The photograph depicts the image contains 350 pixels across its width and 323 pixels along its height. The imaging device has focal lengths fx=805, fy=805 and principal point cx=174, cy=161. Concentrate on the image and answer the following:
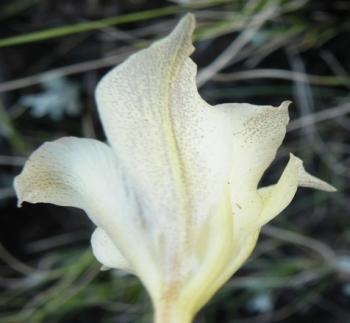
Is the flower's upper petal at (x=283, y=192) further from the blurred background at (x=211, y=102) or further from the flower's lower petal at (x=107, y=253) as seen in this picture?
the blurred background at (x=211, y=102)

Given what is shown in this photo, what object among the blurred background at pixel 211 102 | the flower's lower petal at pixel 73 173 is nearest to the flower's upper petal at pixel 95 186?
the flower's lower petal at pixel 73 173

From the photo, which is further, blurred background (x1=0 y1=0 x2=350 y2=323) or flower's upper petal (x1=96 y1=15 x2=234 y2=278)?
blurred background (x1=0 y1=0 x2=350 y2=323)

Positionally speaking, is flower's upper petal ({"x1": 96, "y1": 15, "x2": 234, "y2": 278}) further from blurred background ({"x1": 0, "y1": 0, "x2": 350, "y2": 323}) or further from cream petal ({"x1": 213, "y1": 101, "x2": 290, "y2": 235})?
blurred background ({"x1": 0, "y1": 0, "x2": 350, "y2": 323})

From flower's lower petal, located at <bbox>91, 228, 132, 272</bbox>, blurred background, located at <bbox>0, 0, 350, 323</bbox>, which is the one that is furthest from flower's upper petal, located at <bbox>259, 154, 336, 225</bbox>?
blurred background, located at <bbox>0, 0, 350, 323</bbox>

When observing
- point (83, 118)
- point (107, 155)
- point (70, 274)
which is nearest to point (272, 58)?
point (83, 118)

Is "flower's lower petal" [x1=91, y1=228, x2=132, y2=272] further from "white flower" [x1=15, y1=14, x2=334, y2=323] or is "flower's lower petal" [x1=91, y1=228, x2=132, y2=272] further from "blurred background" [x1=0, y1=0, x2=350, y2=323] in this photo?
"blurred background" [x1=0, y1=0, x2=350, y2=323]

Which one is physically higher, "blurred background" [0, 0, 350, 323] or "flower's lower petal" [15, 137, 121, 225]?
"flower's lower petal" [15, 137, 121, 225]

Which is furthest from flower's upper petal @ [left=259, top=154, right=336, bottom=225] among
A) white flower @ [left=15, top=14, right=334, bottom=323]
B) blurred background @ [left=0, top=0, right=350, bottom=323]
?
blurred background @ [left=0, top=0, right=350, bottom=323]
